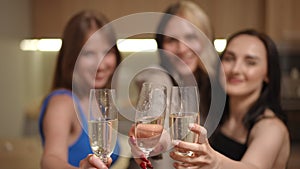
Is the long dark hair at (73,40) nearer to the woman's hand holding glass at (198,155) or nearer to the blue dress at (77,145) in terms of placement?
the blue dress at (77,145)

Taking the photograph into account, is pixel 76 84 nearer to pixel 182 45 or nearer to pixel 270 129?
pixel 182 45

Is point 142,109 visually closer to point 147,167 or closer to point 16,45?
point 147,167

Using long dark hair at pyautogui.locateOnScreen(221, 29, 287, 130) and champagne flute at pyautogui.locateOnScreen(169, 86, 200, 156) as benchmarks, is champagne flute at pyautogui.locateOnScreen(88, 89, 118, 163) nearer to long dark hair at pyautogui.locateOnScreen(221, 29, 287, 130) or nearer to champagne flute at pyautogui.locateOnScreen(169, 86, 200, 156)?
champagne flute at pyautogui.locateOnScreen(169, 86, 200, 156)

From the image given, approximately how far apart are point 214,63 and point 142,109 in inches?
24.9

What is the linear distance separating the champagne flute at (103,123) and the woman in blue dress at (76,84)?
350 millimetres

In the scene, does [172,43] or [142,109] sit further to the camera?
[172,43]

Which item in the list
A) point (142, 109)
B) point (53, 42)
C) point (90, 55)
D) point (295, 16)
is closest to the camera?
point (142, 109)

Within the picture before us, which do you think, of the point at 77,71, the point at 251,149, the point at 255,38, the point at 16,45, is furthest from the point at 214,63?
the point at 16,45

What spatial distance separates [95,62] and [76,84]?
94 millimetres

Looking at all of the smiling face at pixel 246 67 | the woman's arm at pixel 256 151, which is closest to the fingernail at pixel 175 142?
the woman's arm at pixel 256 151

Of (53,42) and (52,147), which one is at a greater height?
(53,42)

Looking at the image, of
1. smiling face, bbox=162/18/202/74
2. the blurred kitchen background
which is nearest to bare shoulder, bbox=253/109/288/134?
smiling face, bbox=162/18/202/74

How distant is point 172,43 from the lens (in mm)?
1526

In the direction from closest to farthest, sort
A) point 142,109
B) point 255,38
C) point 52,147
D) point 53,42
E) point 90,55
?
point 142,109 → point 52,147 → point 90,55 → point 255,38 → point 53,42
